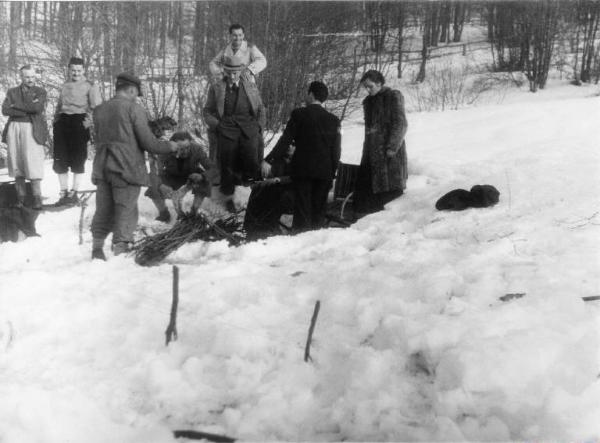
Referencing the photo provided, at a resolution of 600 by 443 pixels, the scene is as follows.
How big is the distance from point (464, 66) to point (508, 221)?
26.8m

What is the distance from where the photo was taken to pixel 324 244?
4.72m

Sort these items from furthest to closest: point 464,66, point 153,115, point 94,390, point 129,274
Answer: point 464,66, point 153,115, point 129,274, point 94,390

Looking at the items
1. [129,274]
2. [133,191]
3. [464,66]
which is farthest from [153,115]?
[464,66]

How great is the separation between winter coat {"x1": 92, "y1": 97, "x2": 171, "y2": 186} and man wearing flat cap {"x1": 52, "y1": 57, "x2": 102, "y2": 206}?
99.4 inches

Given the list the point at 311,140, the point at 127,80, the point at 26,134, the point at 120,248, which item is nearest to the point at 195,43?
the point at 26,134

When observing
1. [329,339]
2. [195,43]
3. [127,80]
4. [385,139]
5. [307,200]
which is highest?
[195,43]

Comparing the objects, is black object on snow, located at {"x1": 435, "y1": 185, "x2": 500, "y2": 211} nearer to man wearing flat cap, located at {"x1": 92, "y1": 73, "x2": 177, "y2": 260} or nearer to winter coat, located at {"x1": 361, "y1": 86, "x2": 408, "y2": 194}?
winter coat, located at {"x1": 361, "y1": 86, "x2": 408, "y2": 194}

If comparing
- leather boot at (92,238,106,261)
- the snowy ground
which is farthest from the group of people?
the snowy ground

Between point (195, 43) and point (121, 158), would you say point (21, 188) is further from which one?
point (195, 43)

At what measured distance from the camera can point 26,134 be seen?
7.09m

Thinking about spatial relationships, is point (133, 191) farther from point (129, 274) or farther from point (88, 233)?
point (88, 233)

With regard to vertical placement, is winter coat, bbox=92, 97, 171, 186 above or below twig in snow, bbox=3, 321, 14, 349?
above

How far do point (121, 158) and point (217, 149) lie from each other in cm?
187

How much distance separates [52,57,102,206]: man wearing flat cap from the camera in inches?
277
